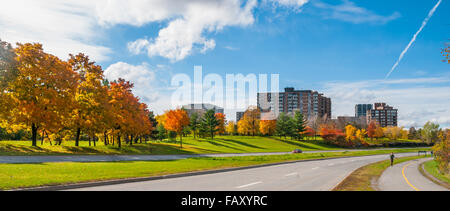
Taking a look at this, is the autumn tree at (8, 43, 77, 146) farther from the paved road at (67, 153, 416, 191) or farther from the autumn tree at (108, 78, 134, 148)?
the paved road at (67, 153, 416, 191)

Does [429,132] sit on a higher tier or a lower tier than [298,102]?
lower

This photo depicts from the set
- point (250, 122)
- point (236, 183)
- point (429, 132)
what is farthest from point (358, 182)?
point (429, 132)

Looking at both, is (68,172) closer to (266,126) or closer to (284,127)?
(266,126)

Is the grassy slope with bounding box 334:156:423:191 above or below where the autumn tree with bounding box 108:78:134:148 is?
below

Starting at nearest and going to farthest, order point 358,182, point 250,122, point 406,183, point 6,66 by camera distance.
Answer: point 358,182 < point 406,183 < point 6,66 < point 250,122

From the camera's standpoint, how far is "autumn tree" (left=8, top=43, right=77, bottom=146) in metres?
33.2

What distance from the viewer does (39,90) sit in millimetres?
33812

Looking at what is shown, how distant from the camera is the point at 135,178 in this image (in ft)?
49.8

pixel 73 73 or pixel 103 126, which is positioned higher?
pixel 73 73

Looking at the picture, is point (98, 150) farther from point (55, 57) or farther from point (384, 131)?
point (384, 131)

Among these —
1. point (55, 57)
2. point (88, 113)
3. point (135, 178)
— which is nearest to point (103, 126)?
point (88, 113)

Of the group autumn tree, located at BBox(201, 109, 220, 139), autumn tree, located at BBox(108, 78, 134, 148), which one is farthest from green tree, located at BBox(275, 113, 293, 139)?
autumn tree, located at BBox(108, 78, 134, 148)
